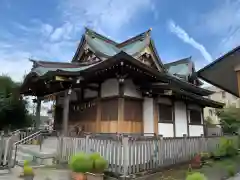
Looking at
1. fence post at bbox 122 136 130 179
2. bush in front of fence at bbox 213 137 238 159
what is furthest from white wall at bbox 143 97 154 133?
fence post at bbox 122 136 130 179

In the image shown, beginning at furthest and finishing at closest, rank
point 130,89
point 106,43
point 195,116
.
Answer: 1. point 106,43
2. point 195,116
3. point 130,89

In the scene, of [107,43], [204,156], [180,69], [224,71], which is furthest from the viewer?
[180,69]

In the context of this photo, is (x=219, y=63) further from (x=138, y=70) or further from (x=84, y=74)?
(x=84, y=74)

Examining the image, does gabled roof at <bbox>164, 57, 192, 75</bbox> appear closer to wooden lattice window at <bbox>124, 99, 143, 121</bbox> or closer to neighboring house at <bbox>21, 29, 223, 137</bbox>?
neighboring house at <bbox>21, 29, 223, 137</bbox>

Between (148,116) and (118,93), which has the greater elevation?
(118,93)

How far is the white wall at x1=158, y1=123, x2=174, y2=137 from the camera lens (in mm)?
12328

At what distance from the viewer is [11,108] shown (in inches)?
779

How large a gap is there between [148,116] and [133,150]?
4.94 meters

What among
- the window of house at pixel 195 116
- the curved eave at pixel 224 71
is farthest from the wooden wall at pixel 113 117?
the curved eave at pixel 224 71

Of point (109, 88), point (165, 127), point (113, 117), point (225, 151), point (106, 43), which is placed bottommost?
point (225, 151)

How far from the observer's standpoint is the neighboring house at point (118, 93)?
1046 centimetres

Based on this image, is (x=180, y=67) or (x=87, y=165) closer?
(x=87, y=165)

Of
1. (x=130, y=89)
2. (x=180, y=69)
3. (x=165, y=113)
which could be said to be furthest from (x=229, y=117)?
(x=130, y=89)

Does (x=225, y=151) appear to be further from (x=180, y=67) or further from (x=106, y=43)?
(x=180, y=67)
